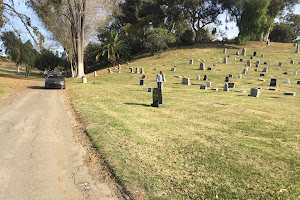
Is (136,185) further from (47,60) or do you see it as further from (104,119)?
(47,60)

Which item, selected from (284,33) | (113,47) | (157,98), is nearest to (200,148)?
(157,98)

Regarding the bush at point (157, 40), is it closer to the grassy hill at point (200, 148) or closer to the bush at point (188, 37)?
the bush at point (188, 37)

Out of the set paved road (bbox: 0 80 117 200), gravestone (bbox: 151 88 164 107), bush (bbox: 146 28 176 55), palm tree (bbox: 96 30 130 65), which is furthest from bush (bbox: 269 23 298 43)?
paved road (bbox: 0 80 117 200)

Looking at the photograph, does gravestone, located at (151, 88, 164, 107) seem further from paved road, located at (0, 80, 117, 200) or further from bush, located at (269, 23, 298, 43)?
bush, located at (269, 23, 298, 43)

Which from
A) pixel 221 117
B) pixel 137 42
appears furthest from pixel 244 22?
pixel 221 117

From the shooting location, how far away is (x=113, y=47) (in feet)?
147

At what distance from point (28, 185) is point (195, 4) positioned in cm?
5232

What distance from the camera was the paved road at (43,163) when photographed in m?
4.02

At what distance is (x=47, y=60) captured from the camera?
82688 mm

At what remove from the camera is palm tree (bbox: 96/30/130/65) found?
146ft

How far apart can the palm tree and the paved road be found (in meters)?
36.7

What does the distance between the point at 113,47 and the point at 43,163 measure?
41812 mm

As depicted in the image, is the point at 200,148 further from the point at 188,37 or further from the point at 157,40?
the point at 188,37

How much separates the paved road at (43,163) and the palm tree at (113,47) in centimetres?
3670
